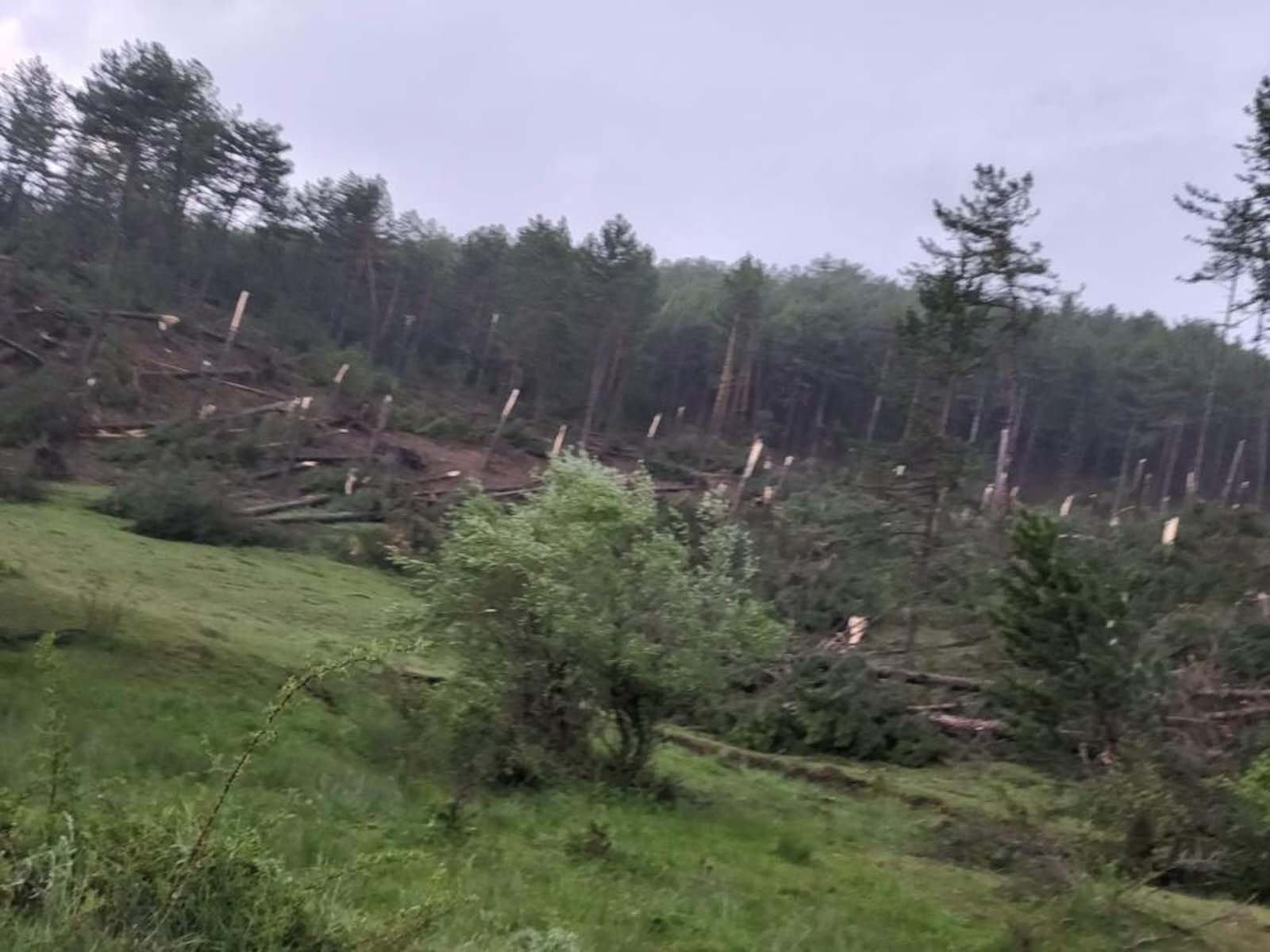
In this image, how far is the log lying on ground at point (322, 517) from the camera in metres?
33.0

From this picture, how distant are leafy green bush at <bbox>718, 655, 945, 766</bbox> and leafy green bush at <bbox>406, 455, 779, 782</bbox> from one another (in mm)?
5858

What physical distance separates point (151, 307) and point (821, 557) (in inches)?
1329

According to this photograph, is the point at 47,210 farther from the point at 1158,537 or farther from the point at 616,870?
the point at 616,870

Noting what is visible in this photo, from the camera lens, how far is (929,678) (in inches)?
875

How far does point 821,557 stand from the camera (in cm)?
3084

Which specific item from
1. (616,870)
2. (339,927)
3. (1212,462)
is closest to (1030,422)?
(1212,462)

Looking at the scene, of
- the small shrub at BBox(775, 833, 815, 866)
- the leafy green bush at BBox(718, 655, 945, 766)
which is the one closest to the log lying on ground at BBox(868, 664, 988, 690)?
the leafy green bush at BBox(718, 655, 945, 766)

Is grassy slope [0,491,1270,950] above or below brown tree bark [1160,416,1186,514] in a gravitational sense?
below

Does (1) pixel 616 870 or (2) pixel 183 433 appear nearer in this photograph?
(1) pixel 616 870

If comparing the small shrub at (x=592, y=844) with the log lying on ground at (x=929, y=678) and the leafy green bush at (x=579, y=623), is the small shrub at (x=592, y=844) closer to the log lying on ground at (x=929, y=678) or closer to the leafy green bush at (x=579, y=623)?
the leafy green bush at (x=579, y=623)

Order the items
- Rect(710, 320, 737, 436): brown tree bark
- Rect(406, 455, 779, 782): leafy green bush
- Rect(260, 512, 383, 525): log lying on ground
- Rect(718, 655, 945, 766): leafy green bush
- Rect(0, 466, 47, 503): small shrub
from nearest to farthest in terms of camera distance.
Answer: Rect(406, 455, 779, 782): leafy green bush
Rect(718, 655, 945, 766): leafy green bush
Rect(0, 466, 47, 503): small shrub
Rect(260, 512, 383, 525): log lying on ground
Rect(710, 320, 737, 436): brown tree bark

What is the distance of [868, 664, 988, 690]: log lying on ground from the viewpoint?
858 inches

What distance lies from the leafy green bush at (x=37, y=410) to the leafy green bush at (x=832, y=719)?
2161cm

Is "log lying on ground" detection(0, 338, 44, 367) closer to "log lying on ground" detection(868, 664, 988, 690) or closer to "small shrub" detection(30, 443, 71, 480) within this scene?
"small shrub" detection(30, 443, 71, 480)
